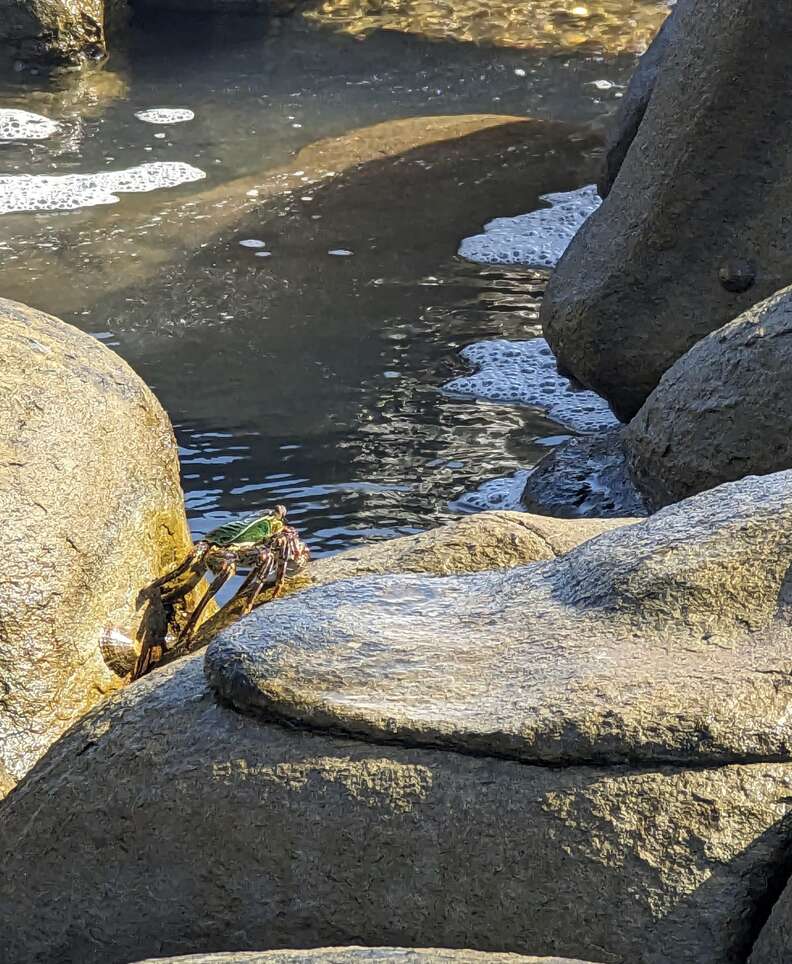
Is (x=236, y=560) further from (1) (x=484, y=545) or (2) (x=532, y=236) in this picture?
(2) (x=532, y=236)

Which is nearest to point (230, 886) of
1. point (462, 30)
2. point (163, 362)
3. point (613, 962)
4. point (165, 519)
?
point (613, 962)

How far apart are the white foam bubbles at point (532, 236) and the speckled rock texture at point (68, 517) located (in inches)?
130

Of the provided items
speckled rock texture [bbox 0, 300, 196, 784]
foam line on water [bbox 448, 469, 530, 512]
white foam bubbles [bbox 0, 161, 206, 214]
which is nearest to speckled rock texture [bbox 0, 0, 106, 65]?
white foam bubbles [bbox 0, 161, 206, 214]

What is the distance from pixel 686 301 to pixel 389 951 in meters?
3.20

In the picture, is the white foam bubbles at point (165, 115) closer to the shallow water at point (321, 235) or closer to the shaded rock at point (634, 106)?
the shallow water at point (321, 235)

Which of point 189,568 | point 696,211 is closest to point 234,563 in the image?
point 189,568

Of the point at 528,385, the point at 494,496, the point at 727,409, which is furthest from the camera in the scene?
the point at 528,385

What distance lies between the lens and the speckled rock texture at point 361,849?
2002 millimetres

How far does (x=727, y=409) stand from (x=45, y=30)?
7.82 metres

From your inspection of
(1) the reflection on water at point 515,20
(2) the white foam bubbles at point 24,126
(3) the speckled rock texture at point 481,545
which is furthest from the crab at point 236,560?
(1) the reflection on water at point 515,20

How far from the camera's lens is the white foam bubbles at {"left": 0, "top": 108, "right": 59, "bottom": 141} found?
348 inches

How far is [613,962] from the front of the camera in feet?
6.63

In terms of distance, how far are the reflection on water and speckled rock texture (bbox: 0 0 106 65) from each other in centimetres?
187

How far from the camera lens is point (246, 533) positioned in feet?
12.0
